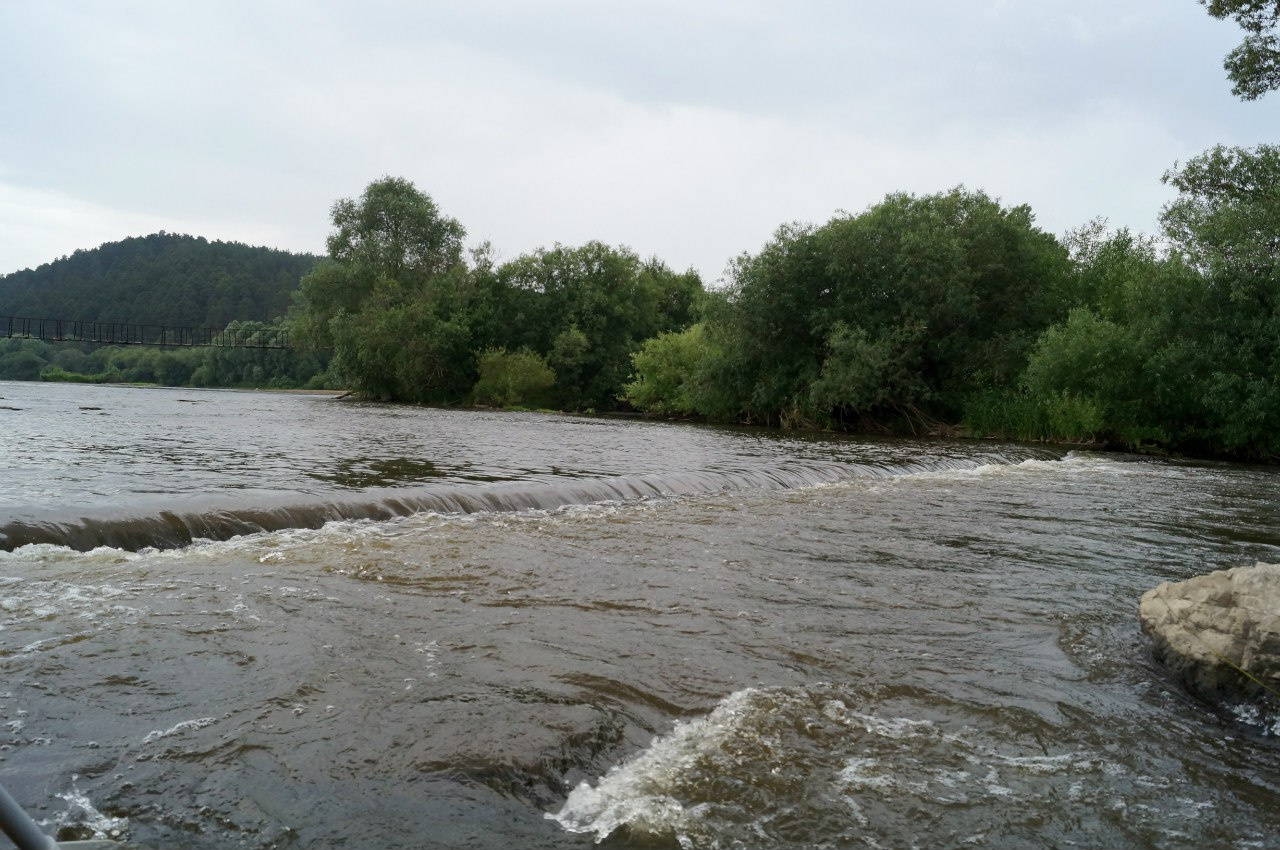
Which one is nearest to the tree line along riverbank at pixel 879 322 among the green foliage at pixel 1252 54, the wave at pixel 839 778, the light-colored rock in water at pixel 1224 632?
the green foliage at pixel 1252 54

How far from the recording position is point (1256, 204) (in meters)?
26.4

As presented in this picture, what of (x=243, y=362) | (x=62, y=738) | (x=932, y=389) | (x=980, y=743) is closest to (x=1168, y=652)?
(x=980, y=743)

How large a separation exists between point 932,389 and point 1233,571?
36.1m

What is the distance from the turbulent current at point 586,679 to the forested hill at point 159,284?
106m

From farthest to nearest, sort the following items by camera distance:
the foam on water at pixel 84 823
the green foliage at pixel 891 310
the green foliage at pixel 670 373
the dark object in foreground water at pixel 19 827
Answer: the green foliage at pixel 670 373, the green foliage at pixel 891 310, the foam on water at pixel 84 823, the dark object in foreground water at pixel 19 827

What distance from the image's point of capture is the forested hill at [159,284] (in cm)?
10581

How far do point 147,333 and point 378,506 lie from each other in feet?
387

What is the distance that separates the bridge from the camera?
92062mm

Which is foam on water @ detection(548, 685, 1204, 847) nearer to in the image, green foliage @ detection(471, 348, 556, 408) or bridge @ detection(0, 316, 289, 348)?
green foliage @ detection(471, 348, 556, 408)

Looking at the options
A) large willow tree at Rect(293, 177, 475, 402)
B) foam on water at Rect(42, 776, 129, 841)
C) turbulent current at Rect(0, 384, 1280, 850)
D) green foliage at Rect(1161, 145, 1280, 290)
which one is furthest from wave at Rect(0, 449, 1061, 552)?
large willow tree at Rect(293, 177, 475, 402)

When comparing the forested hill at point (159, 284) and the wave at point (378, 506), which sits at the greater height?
the forested hill at point (159, 284)

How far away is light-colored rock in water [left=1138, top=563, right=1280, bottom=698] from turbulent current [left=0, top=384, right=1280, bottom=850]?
0.21 m

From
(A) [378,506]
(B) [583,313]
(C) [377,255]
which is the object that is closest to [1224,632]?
(A) [378,506]

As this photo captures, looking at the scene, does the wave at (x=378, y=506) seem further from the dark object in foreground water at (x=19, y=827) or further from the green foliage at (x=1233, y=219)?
the green foliage at (x=1233, y=219)
